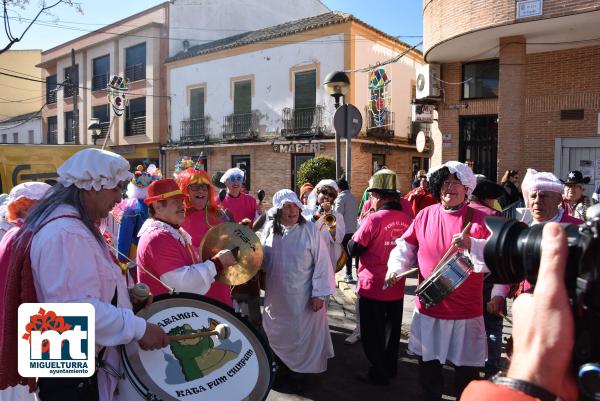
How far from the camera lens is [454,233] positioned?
10.7ft

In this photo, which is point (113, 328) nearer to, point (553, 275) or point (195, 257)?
point (195, 257)

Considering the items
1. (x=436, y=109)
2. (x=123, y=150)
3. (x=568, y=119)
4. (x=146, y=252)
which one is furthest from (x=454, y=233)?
(x=123, y=150)

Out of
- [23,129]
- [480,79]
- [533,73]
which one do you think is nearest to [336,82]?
[533,73]

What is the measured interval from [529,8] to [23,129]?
36.3 m

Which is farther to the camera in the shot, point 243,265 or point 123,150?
point 123,150

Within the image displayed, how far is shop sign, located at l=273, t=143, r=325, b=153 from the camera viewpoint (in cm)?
1889

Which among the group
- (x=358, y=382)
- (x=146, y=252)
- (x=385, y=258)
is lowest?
(x=358, y=382)

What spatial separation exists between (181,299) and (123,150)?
2650 centimetres

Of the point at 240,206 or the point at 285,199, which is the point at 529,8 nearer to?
the point at 240,206

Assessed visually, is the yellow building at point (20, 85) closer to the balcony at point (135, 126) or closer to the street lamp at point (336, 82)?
the balcony at point (135, 126)

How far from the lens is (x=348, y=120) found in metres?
6.72

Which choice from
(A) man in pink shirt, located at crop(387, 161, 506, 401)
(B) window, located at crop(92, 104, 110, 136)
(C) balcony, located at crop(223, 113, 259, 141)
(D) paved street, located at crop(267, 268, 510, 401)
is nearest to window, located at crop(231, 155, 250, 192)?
(C) balcony, located at crop(223, 113, 259, 141)

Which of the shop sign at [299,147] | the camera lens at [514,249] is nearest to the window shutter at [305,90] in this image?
the shop sign at [299,147]

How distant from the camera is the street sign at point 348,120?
6.68 meters
